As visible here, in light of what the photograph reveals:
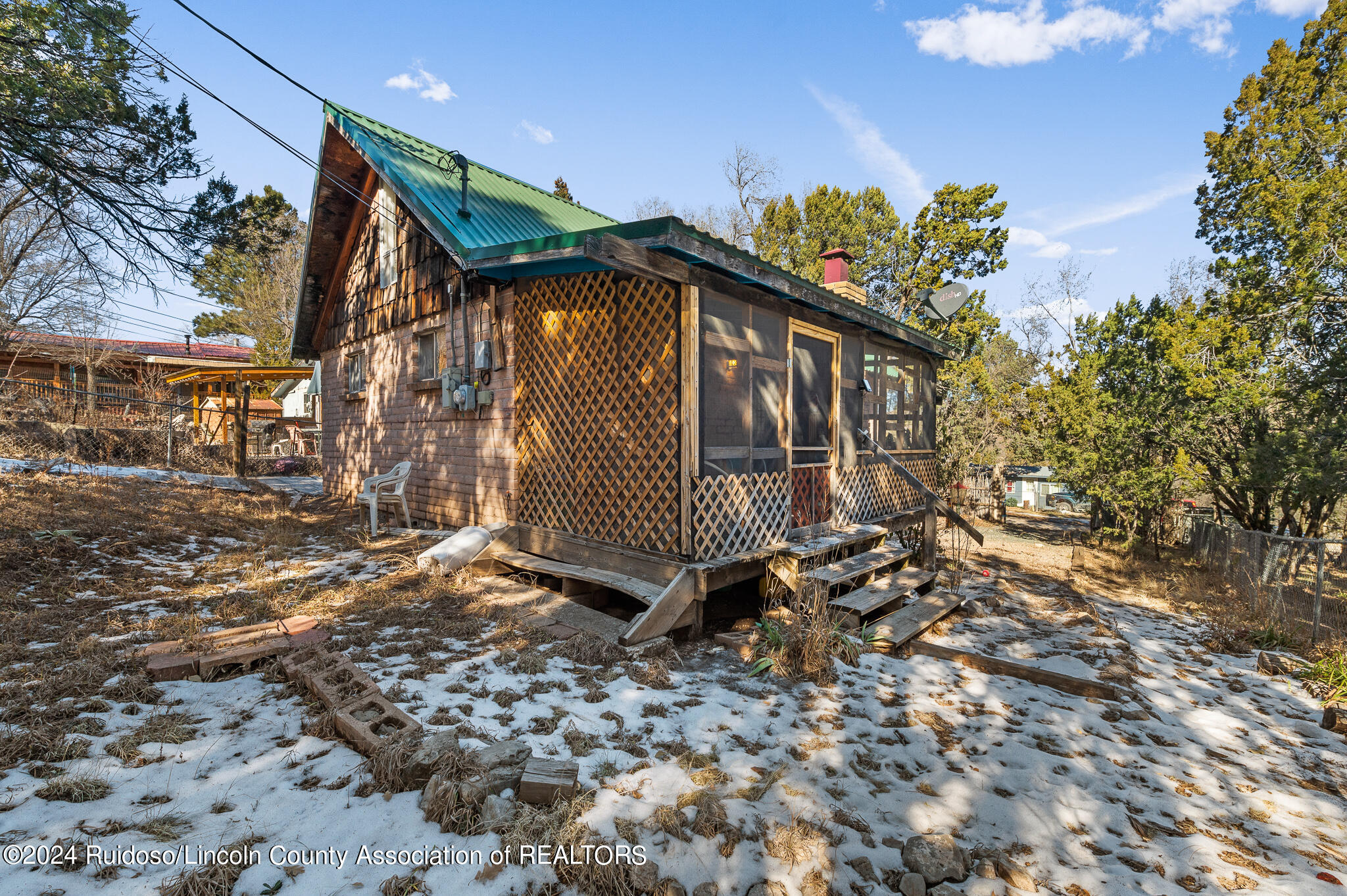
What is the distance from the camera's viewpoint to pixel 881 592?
5.80 meters

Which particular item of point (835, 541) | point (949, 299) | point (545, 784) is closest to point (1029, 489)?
point (949, 299)

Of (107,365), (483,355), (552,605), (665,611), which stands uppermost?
(107,365)

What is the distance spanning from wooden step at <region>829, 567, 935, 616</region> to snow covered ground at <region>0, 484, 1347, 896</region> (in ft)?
2.20

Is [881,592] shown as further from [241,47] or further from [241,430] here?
[241,430]

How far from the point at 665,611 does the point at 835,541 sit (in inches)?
98.1

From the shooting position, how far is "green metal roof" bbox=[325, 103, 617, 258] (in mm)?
7094

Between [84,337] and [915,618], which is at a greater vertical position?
[84,337]

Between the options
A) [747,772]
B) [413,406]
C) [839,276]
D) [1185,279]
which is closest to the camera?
[747,772]

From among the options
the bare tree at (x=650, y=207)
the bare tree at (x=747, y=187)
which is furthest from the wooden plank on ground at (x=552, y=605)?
the bare tree at (x=650, y=207)

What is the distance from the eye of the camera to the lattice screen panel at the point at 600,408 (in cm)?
514

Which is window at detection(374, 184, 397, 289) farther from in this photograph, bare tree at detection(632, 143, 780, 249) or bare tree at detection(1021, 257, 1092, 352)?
bare tree at detection(1021, 257, 1092, 352)

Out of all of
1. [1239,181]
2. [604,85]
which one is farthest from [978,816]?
[604,85]

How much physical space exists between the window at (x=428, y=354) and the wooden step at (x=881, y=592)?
625cm

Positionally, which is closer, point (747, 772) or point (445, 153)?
point (747, 772)
